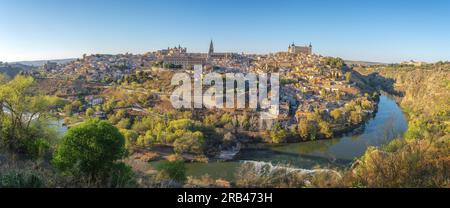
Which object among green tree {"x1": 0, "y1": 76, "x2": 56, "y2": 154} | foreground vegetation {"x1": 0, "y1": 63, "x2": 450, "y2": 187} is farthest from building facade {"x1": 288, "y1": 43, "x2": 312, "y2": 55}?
green tree {"x1": 0, "y1": 76, "x2": 56, "y2": 154}

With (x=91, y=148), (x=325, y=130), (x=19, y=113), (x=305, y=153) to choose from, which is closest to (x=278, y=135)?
(x=305, y=153)

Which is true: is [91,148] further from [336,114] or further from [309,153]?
[336,114]

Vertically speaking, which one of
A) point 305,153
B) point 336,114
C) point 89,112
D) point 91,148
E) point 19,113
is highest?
point 19,113

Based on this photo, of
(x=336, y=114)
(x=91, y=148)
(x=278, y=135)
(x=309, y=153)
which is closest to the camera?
(x=91, y=148)

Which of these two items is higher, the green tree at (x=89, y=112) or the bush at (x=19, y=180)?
the bush at (x=19, y=180)

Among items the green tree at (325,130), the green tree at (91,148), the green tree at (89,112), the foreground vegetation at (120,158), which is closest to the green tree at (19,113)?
the foreground vegetation at (120,158)

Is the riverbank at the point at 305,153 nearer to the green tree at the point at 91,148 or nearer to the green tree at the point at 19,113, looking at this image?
the green tree at the point at 19,113

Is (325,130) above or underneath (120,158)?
underneath

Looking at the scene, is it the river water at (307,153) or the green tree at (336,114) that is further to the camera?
the green tree at (336,114)

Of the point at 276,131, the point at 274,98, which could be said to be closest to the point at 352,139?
the point at 276,131

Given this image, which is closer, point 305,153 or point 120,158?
point 120,158
